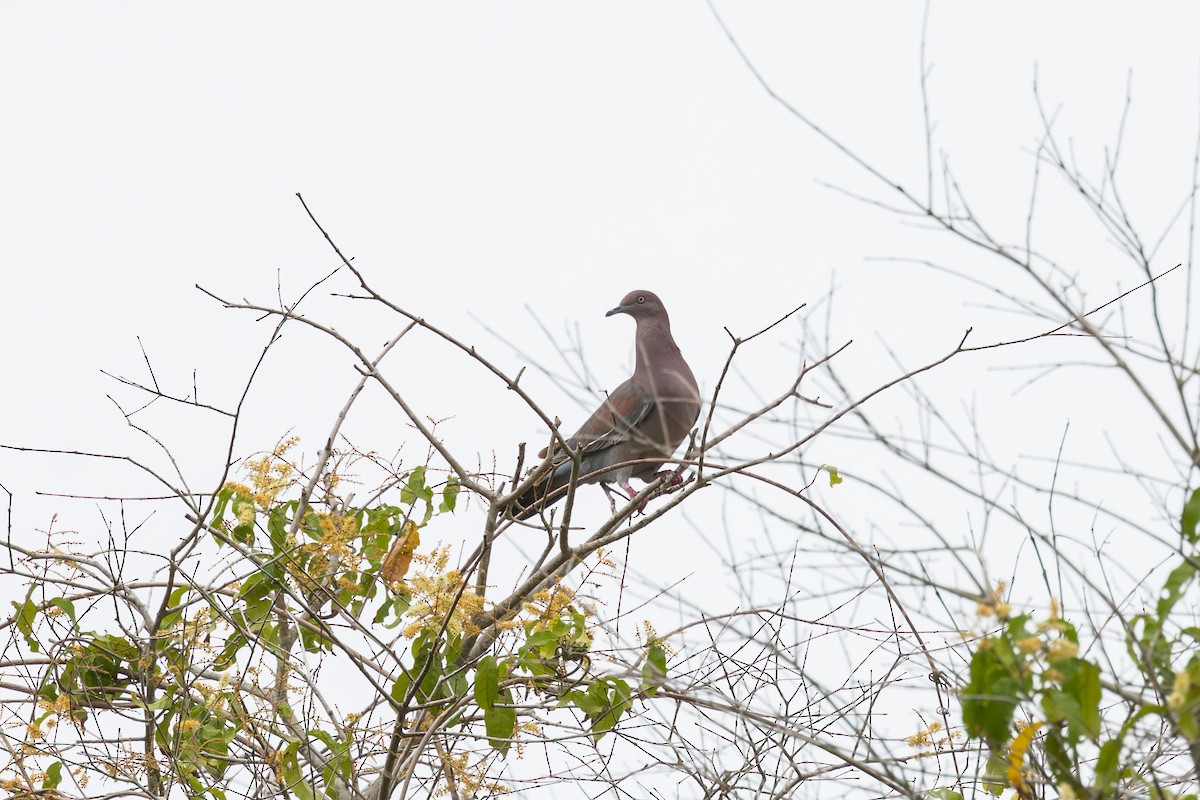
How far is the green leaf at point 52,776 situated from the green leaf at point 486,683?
4.25 ft

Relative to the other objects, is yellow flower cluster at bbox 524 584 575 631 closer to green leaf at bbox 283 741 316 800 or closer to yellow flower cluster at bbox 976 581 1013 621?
green leaf at bbox 283 741 316 800

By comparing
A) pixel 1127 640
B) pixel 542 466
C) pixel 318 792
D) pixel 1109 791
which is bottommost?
pixel 1109 791

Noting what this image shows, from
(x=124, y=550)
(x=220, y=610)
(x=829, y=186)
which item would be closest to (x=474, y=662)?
(x=220, y=610)

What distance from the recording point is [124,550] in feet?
12.0

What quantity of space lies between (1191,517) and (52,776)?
121 inches

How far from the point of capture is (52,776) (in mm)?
3635

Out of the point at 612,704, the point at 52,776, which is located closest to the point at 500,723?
the point at 612,704

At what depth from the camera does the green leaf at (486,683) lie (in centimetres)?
329

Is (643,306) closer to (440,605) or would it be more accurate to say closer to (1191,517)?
(440,605)

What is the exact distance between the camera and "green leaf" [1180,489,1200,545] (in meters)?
2.08

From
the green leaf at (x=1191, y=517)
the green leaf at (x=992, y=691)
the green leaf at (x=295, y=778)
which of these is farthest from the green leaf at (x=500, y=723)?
the green leaf at (x=1191, y=517)

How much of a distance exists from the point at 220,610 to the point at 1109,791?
2.49m

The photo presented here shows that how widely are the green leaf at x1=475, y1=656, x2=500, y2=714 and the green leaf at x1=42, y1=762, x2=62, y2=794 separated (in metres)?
1.29

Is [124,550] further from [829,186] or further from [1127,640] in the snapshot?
[1127,640]
